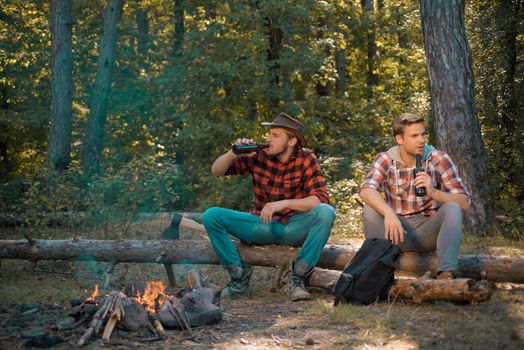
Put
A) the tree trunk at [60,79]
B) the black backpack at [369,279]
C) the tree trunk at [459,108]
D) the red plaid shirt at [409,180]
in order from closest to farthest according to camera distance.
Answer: the black backpack at [369,279]
the red plaid shirt at [409,180]
the tree trunk at [459,108]
the tree trunk at [60,79]

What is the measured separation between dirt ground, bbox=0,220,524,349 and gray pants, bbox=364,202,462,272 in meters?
0.44

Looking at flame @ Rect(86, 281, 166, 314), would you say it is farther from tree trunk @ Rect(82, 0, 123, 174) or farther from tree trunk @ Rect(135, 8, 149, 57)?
tree trunk @ Rect(135, 8, 149, 57)

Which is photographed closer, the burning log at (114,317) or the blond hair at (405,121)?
the burning log at (114,317)

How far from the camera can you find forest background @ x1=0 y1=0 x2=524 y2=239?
945 cm

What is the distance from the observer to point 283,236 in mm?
6527

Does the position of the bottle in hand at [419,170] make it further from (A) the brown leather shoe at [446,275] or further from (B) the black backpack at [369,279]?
(A) the brown leather shoe at [446,275]

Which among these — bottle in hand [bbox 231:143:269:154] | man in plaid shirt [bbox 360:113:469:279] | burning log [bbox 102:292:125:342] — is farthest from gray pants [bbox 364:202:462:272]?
burning log [bbox 102:292:125:342]

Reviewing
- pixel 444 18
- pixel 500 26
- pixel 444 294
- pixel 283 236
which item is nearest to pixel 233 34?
pixel 500 26

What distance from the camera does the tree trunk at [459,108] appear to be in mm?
9336

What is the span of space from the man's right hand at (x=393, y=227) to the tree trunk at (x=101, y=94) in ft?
43.4

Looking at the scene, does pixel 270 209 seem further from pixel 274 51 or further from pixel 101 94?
pixel 101 94

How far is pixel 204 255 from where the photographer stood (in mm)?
6980

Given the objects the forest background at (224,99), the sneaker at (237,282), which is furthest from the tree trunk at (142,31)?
the sneaker at (237,282)

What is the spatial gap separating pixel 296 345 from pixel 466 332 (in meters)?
1.21
